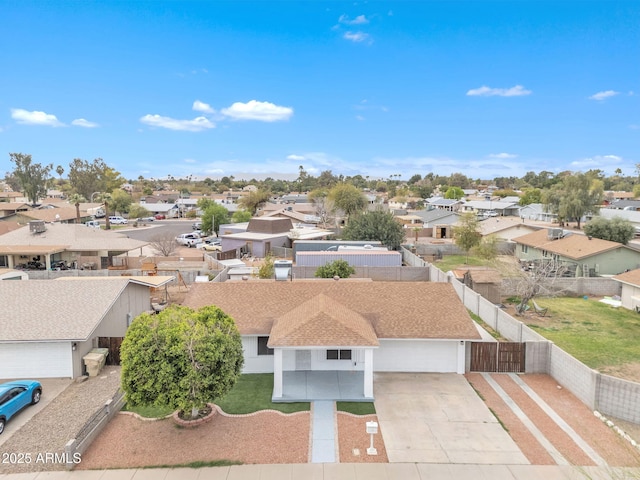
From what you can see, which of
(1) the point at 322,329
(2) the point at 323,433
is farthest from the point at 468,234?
(2) the point at 323,433

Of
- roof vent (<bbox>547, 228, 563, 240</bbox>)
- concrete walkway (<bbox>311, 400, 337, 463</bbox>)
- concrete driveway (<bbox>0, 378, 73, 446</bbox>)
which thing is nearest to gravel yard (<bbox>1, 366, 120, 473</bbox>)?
concrete driveway (<bbox>0, 378, 73, 446</bbox>)

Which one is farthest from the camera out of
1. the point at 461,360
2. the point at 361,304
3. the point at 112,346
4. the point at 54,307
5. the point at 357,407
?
the point at 361,304

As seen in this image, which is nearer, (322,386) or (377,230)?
(322,386)

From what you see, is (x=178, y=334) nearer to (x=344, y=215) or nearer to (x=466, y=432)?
(x=466, y=432)

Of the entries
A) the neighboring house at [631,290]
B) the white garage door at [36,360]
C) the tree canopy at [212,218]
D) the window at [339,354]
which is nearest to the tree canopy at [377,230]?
the neighboring house at [631,290]

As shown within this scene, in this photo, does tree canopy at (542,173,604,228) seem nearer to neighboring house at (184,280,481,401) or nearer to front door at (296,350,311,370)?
neighboring house at (184,280,481,401)

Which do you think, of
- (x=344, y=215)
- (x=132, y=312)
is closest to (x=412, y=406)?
(x=132, y=312)

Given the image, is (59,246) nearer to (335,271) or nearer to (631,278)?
(335,271)
